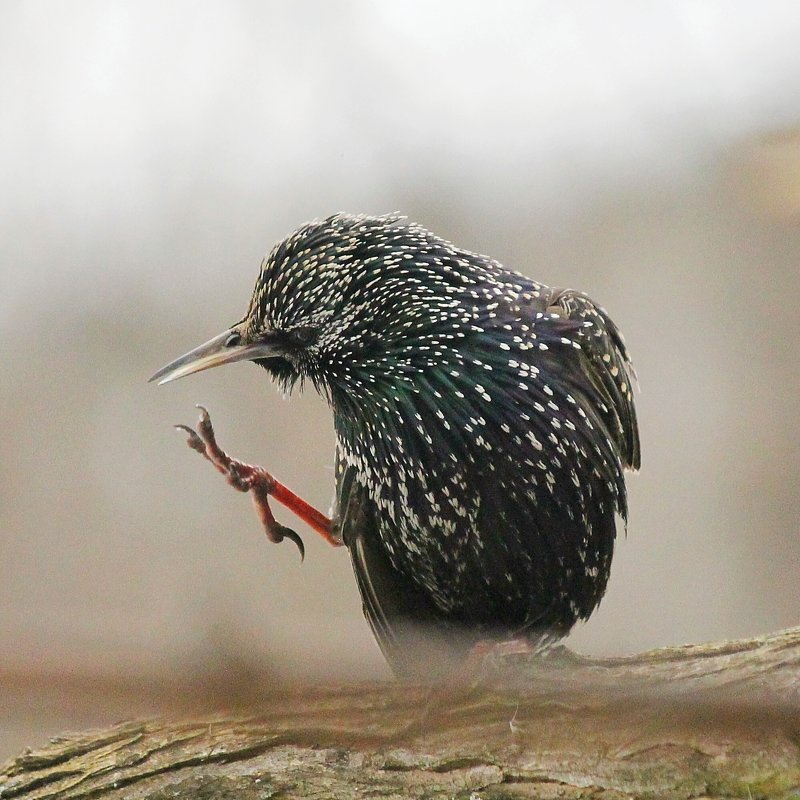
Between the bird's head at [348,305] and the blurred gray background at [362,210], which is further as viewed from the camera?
the blurred gray background at [362,210]

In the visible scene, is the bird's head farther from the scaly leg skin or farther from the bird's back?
the scaly leg skin

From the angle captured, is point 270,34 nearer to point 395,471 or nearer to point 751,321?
point 395,471

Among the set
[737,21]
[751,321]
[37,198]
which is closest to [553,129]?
[737,21]

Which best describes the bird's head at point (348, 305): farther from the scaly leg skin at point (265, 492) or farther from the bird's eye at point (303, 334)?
the scaly leg skin at point (265, 492)

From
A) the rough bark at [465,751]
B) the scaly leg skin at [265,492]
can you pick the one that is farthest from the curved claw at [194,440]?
the rough bark at [465,751]

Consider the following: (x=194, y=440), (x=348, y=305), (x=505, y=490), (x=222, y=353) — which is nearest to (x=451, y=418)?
(x=505, y=490)

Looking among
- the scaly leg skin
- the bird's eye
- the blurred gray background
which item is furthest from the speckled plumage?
the blurred gray background

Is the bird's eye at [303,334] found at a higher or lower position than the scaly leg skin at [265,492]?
higher
